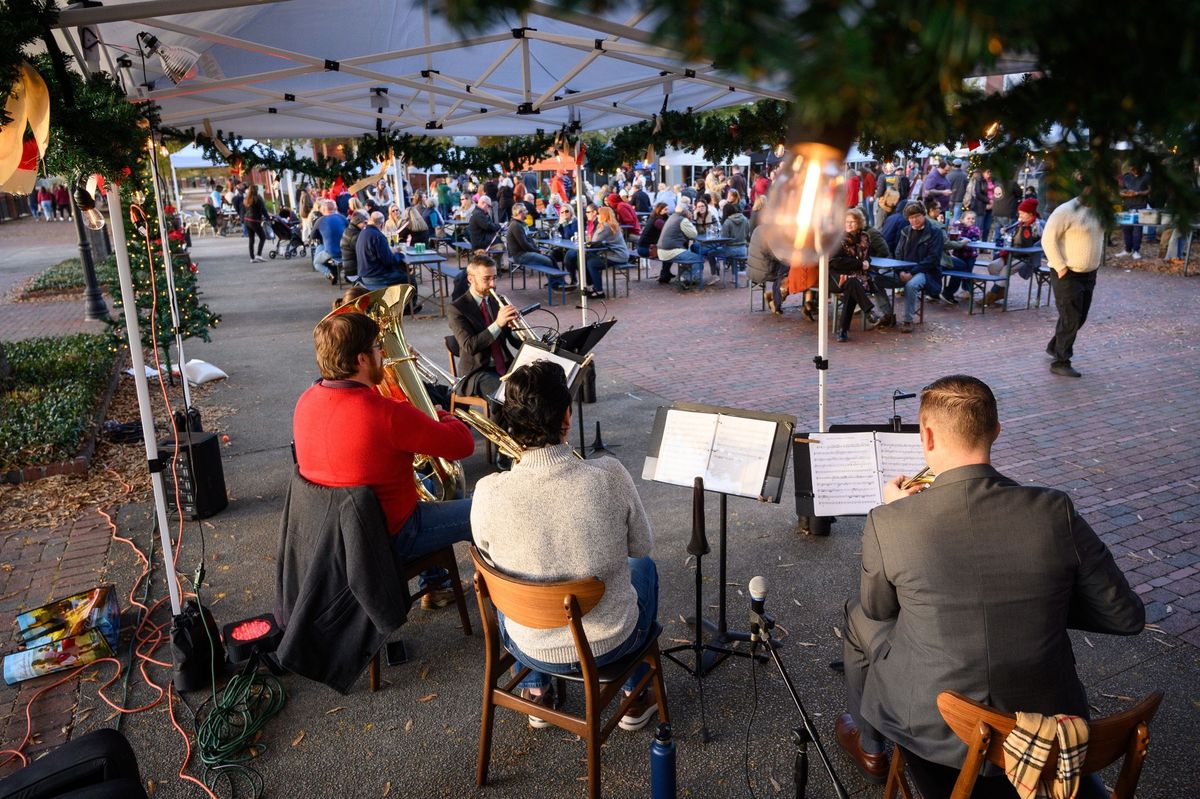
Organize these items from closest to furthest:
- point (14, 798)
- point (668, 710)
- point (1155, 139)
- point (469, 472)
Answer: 1. point (1155, 139)
2. point (14, 798)
3. point (668, 710)
4. point (469, 472)

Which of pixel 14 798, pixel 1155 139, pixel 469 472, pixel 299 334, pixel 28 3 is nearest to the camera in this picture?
pixel 1155 139

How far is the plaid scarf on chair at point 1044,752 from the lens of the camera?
6.31 ft

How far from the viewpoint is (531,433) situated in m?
2.91

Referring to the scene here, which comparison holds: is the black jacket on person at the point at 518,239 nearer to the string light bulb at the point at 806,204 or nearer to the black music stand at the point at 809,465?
the black music stand at the point at 809,465

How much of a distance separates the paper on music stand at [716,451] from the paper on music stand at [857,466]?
0.36 meters

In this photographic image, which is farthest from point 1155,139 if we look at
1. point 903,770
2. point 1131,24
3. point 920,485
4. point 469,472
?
point 469,472

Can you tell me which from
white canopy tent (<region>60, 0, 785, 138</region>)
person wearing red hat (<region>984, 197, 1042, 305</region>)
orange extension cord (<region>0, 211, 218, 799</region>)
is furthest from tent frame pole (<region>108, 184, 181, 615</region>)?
person wearing red hat (<region>984, 197, 1042, 305</region>)

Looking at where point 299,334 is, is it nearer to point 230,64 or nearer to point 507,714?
point 230,64

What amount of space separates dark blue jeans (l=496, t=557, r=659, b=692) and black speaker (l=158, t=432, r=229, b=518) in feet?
10.1

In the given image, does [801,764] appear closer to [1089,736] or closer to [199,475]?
[1089,736]

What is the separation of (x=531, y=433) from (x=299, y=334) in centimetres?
978

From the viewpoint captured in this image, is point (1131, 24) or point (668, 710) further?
point (668, 710)

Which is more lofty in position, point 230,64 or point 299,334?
point 230,64

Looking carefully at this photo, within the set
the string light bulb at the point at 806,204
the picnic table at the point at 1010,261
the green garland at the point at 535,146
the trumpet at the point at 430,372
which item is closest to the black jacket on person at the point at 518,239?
the green garland at the point at 535,146
